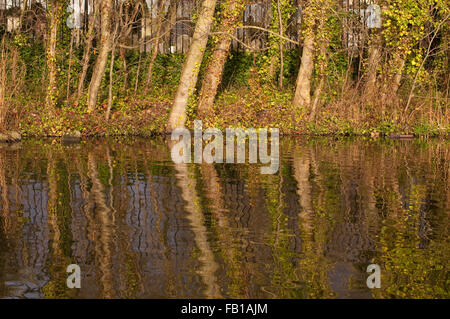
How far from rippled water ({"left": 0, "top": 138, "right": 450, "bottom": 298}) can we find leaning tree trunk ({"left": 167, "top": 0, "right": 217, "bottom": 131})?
7375mm

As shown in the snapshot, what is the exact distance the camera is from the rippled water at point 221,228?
805 centimetres

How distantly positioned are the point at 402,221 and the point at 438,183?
4.21 m

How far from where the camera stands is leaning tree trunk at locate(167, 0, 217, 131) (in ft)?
82.2

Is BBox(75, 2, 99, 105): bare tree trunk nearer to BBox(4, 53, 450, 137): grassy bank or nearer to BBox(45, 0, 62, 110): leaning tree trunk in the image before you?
BBox(4, 53, 450, 137): grassy bank

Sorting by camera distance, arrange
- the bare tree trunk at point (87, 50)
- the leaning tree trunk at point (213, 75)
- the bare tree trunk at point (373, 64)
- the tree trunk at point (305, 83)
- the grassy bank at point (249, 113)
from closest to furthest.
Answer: the grassy bank at point (249, 113), the bare tree trunk at point (87, 50), the leaning tree trunk at point (213, 75), the bare tree trunk at point (373, 64), the tree trunk at point (305, 83)

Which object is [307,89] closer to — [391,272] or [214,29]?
[214,29]

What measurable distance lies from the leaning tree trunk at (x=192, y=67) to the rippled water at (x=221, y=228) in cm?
738

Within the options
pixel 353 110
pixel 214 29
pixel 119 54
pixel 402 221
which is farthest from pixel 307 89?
pixel 402 221

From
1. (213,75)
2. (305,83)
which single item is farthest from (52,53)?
(305,83)

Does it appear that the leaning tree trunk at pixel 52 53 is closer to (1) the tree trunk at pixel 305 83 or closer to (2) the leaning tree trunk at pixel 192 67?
(2) the leaning tree trunk at pixel 192 67

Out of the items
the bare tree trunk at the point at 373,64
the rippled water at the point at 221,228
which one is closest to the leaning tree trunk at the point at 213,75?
the bare tree trunk at the point at 373,64

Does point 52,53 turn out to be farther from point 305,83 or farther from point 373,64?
point 373,64

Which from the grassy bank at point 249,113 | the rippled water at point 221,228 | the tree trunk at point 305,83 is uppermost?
the tree trunk at point 305,83

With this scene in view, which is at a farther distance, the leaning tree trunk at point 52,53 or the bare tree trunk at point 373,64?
the bare tree trunk at point 373,64
